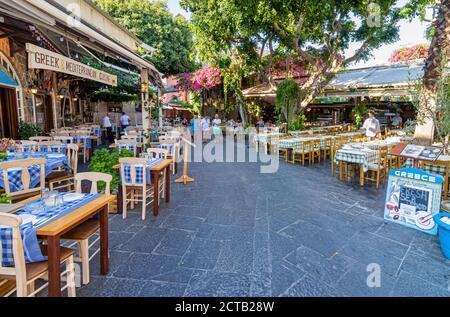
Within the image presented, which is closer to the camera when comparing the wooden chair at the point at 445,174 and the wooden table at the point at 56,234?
the wooden table at the point at 56,234

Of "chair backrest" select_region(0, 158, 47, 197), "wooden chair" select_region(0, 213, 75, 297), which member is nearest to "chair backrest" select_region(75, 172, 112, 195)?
"wooden chair" select_region(0, 213, 75, 297)

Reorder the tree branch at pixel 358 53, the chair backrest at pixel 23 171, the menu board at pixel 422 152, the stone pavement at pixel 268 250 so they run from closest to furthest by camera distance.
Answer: the stone pavement at pixel 268 250 < the chair backrest at pixel 23 171 < the menu board at pixel 422 152 < the tree branch at pixel 358 53

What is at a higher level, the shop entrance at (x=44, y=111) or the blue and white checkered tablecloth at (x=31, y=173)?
the shop entrance at (x=44, y=111)

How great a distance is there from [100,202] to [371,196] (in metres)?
4.90

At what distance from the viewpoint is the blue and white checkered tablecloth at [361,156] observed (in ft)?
19.3

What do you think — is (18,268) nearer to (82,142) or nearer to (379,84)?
(82,142)

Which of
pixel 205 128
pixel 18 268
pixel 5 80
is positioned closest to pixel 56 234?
pixel 18 268

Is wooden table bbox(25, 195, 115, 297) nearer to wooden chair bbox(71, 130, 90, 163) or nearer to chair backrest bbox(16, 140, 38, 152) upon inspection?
chair backrest bbox(16, 140, 38, 152)

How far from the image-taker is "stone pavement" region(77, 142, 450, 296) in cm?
263

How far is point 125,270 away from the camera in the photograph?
288 centimetres

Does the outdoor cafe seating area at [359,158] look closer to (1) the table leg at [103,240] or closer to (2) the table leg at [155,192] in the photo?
(2) the table leg at [155,192]

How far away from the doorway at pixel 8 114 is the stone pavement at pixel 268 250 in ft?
23.1

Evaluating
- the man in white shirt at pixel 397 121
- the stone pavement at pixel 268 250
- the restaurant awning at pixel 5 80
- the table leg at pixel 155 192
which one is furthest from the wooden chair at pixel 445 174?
the restaurant awning at pixel 5 80

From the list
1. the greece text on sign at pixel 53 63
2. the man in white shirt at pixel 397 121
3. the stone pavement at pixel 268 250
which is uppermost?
the greece text on sign at pixel 53 63
